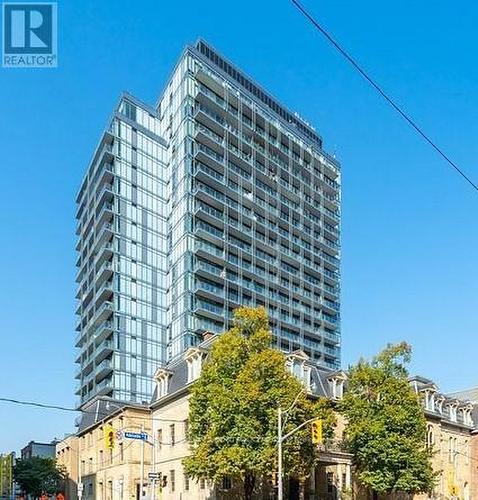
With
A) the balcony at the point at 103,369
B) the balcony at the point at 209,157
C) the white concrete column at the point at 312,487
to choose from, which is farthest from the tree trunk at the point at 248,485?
the balcony at the point at 209,157

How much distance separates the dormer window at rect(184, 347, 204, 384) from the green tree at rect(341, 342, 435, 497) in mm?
10598

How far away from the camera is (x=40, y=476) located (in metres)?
94.2

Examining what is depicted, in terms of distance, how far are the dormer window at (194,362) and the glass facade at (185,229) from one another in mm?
45039

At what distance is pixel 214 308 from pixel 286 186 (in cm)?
3189

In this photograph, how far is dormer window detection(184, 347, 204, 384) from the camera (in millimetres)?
54156

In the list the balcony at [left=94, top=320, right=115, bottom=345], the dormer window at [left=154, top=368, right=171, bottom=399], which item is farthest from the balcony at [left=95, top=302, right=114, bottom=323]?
the dormer window at [left=154, top=368, right=171, bottom=399]

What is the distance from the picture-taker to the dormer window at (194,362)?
5416cm

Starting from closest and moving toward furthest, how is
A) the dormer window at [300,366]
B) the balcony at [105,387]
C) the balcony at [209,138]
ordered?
the dormer window at [300,366] → the balcony at [105,387] → the balcony at [209,138]

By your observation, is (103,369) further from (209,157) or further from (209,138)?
(209,138)

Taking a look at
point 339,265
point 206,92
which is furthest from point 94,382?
point 339,265

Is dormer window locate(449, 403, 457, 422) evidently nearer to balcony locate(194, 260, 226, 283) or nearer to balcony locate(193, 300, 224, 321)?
balcony locate(193, 300, 224, 321)

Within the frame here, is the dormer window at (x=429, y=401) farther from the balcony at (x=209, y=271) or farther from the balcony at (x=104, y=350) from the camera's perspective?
the balcony at (x=104, y=350)

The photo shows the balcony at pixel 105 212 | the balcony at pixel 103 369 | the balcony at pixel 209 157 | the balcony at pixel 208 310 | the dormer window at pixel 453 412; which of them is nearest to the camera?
the dormer window at pixel 453 412

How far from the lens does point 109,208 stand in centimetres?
10888
